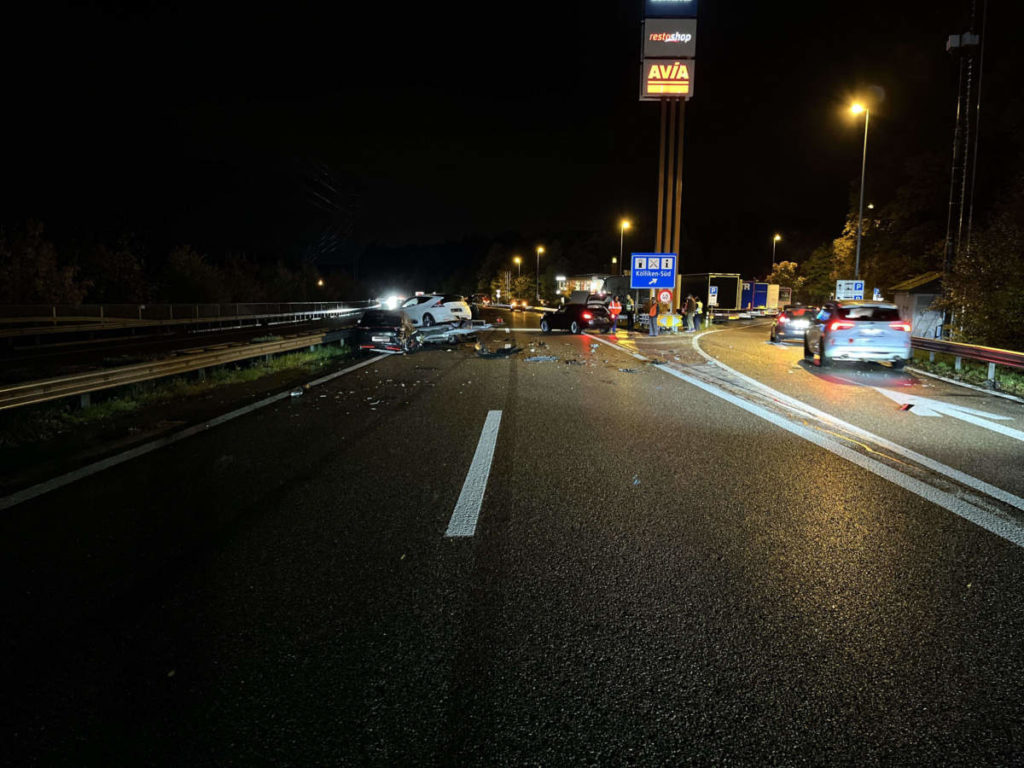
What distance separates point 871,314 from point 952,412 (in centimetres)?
531

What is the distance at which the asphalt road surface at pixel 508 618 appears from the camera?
2418mm

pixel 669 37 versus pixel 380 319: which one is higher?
pixel 669 37

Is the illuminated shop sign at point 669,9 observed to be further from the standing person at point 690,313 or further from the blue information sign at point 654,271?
the standing person at point 690,313

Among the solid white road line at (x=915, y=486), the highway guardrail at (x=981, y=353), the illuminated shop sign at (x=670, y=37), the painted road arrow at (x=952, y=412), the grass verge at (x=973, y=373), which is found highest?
the illuminated shop sign at (x=670, y=37)

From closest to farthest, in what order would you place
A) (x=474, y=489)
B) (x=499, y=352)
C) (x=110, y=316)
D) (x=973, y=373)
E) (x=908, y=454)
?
1. (x=474, y=489)
2. (x=908, y=454)
3. (x=973, y=373)
4. (x=499, y=352)
5. (x=110, y=316)

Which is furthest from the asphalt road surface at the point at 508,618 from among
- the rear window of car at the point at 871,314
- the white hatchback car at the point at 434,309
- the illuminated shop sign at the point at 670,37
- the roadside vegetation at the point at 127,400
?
the illuminated shop sign at the point at 670,37

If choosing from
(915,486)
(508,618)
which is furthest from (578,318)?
(508,618)

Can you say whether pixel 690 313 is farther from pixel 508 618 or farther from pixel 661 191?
pixel 508 618

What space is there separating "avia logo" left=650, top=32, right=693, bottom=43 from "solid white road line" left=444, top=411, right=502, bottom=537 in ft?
123

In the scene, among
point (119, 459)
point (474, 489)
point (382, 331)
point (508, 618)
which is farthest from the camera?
point (382, 331)

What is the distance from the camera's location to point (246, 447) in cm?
715

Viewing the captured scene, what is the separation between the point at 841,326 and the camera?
14.3 metres

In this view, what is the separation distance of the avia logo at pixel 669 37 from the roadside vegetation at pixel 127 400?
105 feet

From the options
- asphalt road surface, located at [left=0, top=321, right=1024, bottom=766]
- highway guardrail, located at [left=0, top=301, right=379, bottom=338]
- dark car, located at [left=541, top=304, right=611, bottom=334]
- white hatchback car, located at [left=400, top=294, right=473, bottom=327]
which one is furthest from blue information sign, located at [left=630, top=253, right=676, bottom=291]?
asphalt road surface, located at [left=0, top=321, right=1024, bottom=766]
